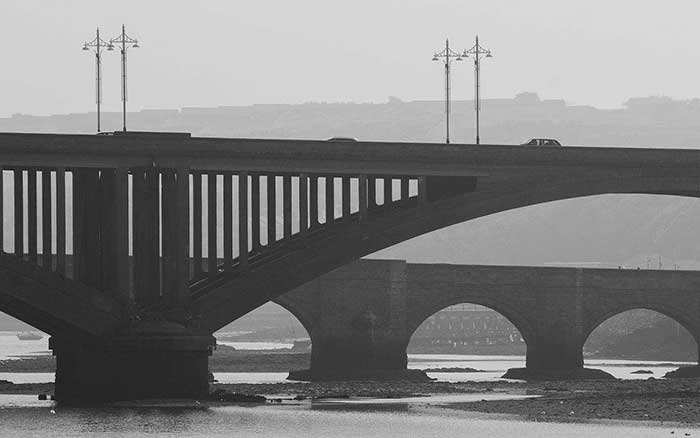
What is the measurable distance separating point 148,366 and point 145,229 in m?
5.70

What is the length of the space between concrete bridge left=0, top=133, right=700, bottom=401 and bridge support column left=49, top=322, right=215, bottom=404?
0.06 meters

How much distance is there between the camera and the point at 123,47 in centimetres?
9331

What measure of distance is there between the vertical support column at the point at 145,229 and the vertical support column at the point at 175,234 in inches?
16.5

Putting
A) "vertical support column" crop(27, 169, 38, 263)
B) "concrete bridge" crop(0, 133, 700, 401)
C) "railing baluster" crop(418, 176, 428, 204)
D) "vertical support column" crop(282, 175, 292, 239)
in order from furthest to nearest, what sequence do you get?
1. "railing baluster" crop(418, 176, 428, 204)
2. "vertical support column" crop(282, 175, 292, 239)
3. "concrete bridge" crop(0, 133, 700, 401)
4. "vertical support column" crop(27, 169, 38, 263)

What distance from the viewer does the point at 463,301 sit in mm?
127812

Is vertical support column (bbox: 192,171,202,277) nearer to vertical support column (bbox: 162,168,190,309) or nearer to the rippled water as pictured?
vertical support column (bbox: 162,168,190,309)

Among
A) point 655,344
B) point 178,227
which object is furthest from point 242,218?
point 655,344

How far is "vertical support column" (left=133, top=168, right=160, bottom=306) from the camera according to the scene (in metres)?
90.7

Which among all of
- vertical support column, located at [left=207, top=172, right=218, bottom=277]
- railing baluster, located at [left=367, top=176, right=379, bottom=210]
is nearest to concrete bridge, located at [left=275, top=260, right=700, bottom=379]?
railing baluster, located at [left=367, top=176, right=379, bottom=210]

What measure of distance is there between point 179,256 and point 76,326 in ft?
16.9

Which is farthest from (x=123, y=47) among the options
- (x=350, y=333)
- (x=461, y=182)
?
(x=350, y=333)

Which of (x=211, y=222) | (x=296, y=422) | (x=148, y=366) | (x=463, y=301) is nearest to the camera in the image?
(x=296, y=422)

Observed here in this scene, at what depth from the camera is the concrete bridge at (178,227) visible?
89312mm

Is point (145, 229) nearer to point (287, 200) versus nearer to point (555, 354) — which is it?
point (287, 200)
